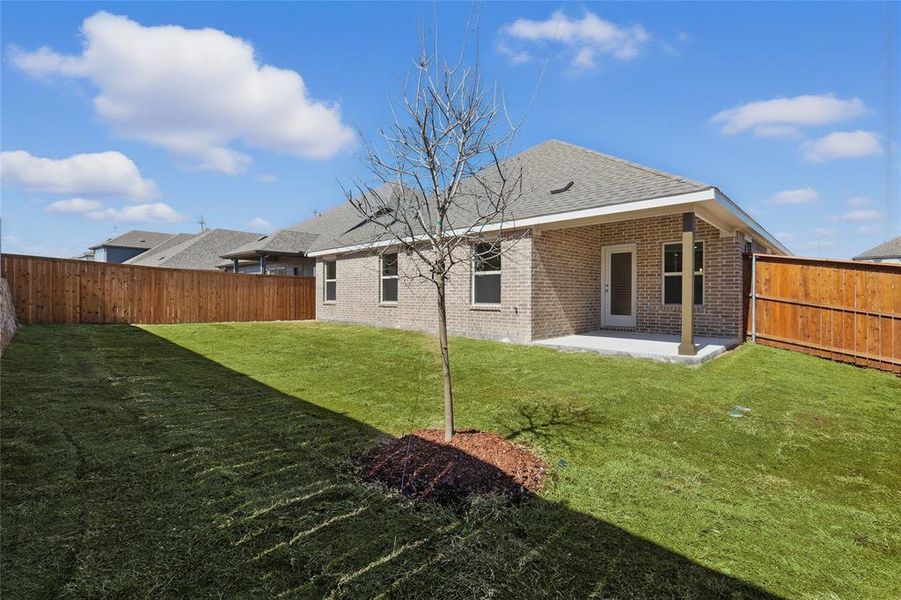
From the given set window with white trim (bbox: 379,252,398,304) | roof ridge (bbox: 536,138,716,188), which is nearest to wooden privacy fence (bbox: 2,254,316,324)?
window with white trim (bbox: 379,252,398,304)

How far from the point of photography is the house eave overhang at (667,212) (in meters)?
7.73

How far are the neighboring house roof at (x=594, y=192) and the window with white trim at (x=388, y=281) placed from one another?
A: 3061mm

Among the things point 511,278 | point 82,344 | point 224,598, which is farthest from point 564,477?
point 82,344

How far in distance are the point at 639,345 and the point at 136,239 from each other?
51.3 meters

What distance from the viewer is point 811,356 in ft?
29.1

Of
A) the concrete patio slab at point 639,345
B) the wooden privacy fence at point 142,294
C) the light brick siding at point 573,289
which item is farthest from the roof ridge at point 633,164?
the wooden privacy fence at point 142,294

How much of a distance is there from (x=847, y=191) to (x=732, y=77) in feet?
35.2

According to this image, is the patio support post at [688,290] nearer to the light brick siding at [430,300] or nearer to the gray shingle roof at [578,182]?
the gray shingle roof at [578,182]

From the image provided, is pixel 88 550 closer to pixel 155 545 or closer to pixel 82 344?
pixel 155 545

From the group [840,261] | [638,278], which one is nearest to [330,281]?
[638,278]

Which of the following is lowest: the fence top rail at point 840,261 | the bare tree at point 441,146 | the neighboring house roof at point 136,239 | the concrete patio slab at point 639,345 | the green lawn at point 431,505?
the green lawn at point 431,505

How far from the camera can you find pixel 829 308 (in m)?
8.66

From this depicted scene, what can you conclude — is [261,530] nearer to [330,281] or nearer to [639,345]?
[639,345]

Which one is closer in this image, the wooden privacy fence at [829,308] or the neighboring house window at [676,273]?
the wooden privacy fence at [829,308]
